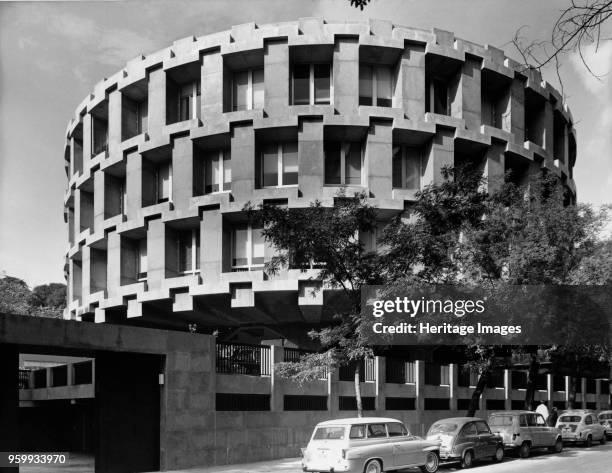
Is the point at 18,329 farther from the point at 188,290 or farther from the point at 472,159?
the point at 472,159

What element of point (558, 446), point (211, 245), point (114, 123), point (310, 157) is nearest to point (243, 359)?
point (211, 245)

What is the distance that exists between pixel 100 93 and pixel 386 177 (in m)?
15.7

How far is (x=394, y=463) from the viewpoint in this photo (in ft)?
66.4

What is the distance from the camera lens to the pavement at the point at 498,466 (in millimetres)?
21656

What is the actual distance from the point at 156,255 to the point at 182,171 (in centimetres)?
404

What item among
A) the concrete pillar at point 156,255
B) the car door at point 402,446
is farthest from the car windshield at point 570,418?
the concrete pillar at point 156,255

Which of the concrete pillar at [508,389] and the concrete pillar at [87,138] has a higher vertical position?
the concrete pillar at [87,138]

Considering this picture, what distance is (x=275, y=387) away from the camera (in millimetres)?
25547

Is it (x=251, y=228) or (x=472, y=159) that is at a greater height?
(x=472, y=159)

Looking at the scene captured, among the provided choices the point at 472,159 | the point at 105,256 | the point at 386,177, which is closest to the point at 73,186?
the point at 105,256

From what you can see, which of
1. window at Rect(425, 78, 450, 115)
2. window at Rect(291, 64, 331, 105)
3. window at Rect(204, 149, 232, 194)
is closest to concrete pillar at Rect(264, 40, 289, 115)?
window at Rect(291, 64, 331, 105)

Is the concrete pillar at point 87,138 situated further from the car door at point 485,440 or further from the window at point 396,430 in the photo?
the window at point 396,430

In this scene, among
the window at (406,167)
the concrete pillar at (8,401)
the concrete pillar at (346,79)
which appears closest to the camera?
the concrete pillar at (8,401)

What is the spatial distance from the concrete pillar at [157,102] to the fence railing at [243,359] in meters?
14.2
